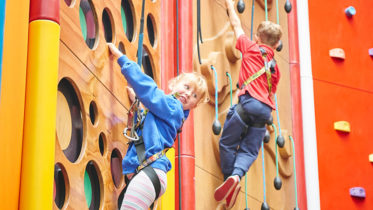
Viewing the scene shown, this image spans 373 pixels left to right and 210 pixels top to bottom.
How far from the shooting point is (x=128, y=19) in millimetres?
4062

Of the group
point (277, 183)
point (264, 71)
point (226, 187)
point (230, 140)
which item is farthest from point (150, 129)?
point (277, 183)

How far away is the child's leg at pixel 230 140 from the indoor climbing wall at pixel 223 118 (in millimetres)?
110

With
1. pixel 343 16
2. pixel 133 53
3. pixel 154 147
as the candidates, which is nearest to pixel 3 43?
pixel 154 147

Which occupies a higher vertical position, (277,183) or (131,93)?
(131,93)

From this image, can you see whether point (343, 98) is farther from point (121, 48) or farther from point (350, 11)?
point (121, 48)

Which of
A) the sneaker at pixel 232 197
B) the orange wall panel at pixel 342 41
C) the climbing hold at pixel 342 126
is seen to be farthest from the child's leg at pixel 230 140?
the orange wall panel at pixel 342 41

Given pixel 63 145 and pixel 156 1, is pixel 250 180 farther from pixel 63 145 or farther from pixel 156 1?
pixel 63 145

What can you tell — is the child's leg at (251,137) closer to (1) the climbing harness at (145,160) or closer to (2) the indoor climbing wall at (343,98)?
(1) the climbing harness at (145,160)

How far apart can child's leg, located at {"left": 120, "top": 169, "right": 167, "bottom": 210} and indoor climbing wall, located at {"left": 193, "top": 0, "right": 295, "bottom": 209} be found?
1168 millimetres

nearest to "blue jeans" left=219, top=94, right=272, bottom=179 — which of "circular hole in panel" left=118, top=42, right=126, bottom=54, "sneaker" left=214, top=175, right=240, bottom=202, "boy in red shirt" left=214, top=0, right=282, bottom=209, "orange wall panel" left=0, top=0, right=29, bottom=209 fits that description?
"boy in red shirt" left=214, top=0, right=282, bottom=209

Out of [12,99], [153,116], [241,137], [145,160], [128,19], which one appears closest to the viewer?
[12,99]

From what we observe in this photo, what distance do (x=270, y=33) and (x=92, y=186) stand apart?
1.73m

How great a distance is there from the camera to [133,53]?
4.00m

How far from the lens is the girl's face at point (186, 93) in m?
3.61
